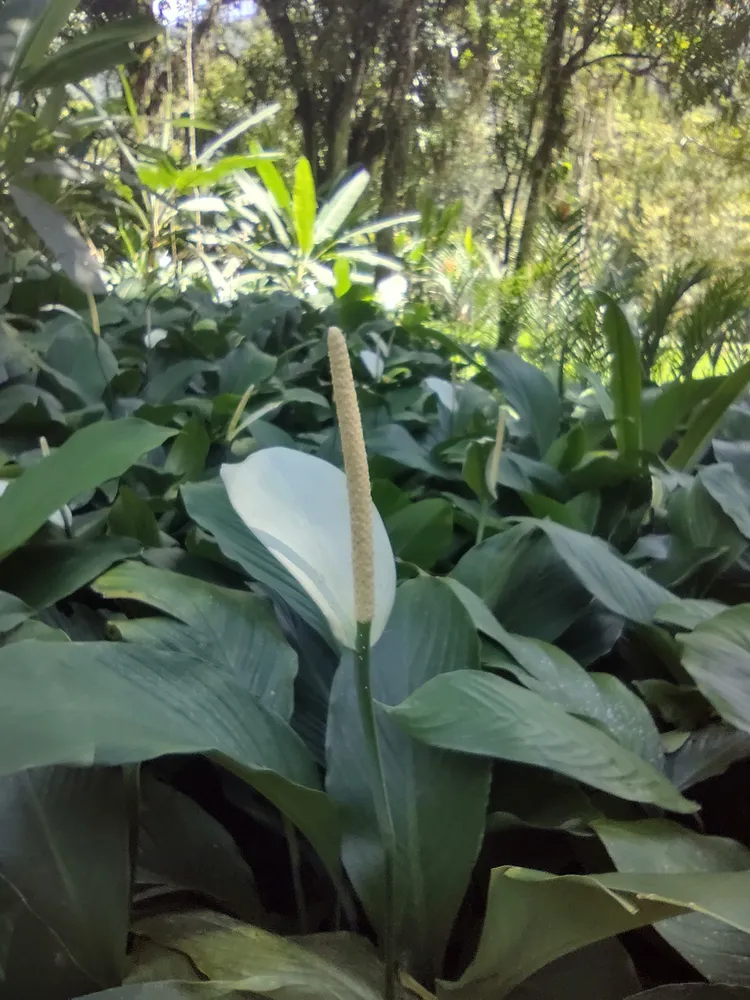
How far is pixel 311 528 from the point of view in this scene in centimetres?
23

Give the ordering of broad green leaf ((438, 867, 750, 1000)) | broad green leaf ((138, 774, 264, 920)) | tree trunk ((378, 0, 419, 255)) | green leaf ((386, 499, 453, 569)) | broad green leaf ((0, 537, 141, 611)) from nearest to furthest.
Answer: broad green leaf ((438, 867, 750, 1000)) < broad green leaf ((138, 774, 264, 920)) < broad green leaf ((0, 537, 141, 611)) < green leaf ((386, 499, 453, 569)) < tree trunk ((378, 0, 419, 255))

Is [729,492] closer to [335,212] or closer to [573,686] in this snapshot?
[573,686]

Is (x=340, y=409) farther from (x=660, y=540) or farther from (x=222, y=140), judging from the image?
(x=222, y=140)

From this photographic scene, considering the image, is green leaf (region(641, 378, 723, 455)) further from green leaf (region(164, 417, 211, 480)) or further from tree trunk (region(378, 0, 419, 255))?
tree trunk (region(378, 0, 419, 255))

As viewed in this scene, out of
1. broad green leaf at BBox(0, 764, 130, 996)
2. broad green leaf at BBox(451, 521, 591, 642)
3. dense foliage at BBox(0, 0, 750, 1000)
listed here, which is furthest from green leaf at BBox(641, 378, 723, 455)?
broad green leaf at BBox(0, 764, 130, 996)

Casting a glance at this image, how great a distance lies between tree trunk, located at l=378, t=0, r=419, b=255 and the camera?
2781 millimetres

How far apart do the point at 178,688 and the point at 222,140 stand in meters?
2.72

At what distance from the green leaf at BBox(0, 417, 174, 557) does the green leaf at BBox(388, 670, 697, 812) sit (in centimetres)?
23

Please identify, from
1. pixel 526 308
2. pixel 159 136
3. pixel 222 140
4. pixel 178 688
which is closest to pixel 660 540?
pixel 178 688

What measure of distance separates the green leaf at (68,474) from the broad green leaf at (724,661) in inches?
12.8

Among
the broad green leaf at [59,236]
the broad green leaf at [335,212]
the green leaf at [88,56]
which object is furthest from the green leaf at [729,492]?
the broad green leaf at [335,212]

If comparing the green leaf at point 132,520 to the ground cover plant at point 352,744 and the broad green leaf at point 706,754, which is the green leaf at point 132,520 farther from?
the broad green leaf at point 706,754

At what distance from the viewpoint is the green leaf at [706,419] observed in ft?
2.11

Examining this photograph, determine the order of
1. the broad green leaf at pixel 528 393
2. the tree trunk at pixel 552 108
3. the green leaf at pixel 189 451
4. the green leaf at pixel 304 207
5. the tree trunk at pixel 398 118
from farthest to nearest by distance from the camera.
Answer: the tree trunk at pixel 398 118, the tree trunk at pixel 552 108, the green leaf at pixel 304 207, the broad green leaf at pixel 528 393, the green leaf at pixel 189 451
